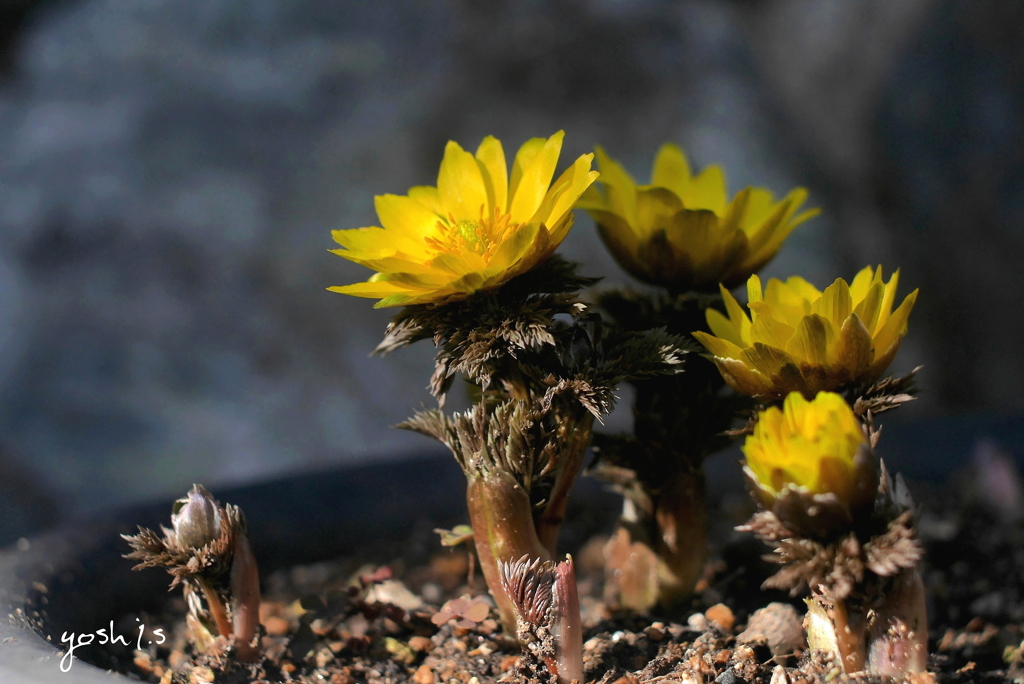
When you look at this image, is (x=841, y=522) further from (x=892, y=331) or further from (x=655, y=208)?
(x=655, y=208)

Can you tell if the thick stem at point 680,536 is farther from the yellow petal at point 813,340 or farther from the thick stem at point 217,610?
the thick stem at point 217,610

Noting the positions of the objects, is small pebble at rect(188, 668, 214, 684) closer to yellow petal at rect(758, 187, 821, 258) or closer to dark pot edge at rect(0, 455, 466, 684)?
dark pot edge at rect(0, 455, 466, 684)

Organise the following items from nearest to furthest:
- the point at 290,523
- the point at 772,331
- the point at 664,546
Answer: the point at 772,331 < the point at 664,546 < the point at 290,523

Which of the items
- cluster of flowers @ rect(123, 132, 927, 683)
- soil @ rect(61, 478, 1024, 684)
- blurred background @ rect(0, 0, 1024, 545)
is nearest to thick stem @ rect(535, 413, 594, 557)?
cluster of flowers @ rect(123, 132, 927, 683)

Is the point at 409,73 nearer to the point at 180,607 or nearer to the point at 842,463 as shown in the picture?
the point at 180,607

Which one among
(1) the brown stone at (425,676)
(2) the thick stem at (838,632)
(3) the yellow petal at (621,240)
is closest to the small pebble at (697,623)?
(2) the thick stem at (838,632)

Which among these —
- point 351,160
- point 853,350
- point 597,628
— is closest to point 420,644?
point 597,628
